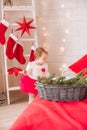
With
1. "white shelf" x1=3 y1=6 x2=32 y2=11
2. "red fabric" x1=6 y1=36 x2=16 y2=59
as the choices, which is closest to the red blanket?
"red fabric" x1=6 y1=36 x2=16 y2=59

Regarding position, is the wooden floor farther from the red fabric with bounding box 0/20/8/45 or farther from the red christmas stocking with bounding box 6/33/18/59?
the red fabric with bounding box 0/20/8/45

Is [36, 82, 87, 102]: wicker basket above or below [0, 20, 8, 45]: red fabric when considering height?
below

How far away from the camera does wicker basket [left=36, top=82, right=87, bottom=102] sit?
1.79 m

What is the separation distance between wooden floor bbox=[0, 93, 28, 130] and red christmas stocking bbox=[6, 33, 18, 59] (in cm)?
65

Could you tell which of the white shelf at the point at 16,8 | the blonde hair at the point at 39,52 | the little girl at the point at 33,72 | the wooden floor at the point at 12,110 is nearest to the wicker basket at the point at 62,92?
the wooden floor at the point at 12,110

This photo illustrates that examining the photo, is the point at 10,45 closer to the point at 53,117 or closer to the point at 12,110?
the point at 12,110

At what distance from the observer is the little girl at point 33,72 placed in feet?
10.0

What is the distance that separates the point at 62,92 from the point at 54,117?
30 centimetres

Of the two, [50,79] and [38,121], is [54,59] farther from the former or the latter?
[38,121]

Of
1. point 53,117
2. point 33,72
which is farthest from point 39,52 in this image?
point 53,117

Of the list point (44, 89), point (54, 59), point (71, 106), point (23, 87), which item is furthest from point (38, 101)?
point (54, 59)

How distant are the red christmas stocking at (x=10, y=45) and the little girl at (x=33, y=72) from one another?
323 millimetres

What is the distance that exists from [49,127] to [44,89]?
1.46 feet

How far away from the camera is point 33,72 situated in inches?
127
